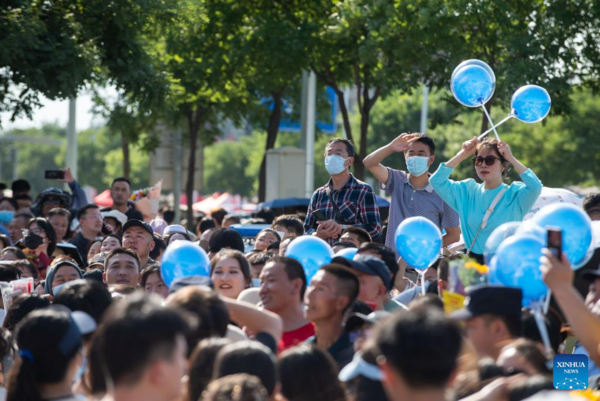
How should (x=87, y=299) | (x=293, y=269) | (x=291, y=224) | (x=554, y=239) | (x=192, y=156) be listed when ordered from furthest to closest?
(x=192, y=156), (x=291, y=224), (x=293, y=269), (x=87, y=299), (x=554, y=239)

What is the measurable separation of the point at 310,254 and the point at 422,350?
361 centimetres

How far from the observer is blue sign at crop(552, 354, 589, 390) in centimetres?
543

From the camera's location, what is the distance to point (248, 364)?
4160 millimetres

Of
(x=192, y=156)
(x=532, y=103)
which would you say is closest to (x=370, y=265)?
(x=532, y=103)

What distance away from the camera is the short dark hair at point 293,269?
6.36 m

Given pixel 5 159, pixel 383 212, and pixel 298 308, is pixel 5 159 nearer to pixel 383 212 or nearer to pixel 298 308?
pixel 383 212

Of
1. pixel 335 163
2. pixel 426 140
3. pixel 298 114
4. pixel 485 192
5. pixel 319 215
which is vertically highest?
pixel 298 114

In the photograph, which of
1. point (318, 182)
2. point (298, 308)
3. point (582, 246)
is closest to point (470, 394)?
point (582, 246)

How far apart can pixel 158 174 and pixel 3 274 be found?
52.2 feet

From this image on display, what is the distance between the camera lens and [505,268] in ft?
17.1

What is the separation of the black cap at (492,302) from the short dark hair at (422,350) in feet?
4.58

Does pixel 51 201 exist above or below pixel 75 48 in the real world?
below

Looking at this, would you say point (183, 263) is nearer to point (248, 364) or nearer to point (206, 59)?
point (248, 364)

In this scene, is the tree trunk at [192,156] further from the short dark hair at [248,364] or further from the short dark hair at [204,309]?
the short dark hair at [248,364]
